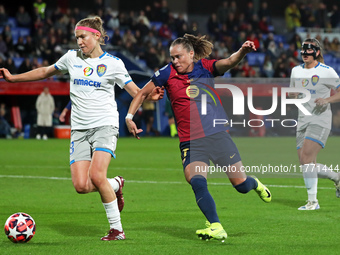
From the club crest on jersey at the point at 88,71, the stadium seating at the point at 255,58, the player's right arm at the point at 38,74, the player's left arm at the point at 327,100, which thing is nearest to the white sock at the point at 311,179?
the player's left arm at the point at 327,100

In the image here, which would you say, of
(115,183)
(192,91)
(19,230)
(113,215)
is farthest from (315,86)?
(19,230)

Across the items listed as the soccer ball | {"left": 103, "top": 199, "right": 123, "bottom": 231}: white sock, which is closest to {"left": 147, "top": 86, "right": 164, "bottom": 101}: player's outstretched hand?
{"left": 103, "top": 199, "right": 123, "bottom": 231}: white sock

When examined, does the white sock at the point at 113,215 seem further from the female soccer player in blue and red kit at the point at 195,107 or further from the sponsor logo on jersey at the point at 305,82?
the sponsor logo on jersey at the point at 305,82

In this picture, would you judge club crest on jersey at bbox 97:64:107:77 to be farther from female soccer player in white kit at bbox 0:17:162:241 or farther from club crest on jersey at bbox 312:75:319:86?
club crest on jersey at bbox 312:75:319:86

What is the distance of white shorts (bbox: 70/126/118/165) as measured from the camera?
7043mm

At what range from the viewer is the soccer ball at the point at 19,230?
22.2ft

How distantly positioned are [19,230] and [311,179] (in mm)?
4589

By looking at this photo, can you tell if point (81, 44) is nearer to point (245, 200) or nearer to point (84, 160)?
point (84, 160)

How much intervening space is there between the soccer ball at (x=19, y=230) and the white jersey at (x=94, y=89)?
116 centimetres

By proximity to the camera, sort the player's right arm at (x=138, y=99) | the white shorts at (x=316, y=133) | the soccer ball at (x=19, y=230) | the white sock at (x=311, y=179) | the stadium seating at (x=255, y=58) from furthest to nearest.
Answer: the stadium seating at (x=255, y=58)
the white shorts at (x=316, y=133)
the white sock at (x=311, y=179)
the player's right arm at (x=138, y=99)
the soccer ball at (x=19, y=230)

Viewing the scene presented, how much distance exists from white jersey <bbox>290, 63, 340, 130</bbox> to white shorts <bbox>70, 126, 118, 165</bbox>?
3.63 metres

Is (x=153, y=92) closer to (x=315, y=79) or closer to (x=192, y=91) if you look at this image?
(x=192, y=91)

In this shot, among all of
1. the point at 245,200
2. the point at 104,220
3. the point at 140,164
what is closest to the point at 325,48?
the point at 140,164

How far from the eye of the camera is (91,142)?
7.16 m
